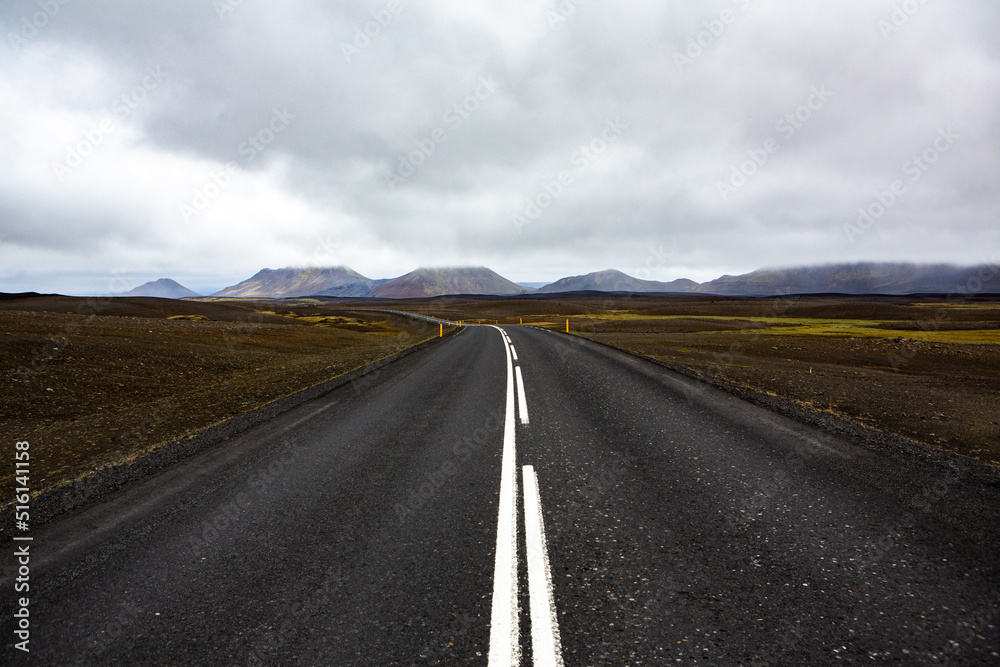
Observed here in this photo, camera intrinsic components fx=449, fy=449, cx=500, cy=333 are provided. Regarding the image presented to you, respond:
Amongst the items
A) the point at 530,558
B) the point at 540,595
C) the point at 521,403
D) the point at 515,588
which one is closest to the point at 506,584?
the point at 515,588

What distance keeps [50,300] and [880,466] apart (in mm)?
94476

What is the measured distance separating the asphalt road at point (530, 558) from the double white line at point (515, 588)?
2cm

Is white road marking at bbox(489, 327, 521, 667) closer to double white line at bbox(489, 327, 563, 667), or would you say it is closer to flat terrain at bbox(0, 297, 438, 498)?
double white line at bbox(489, 327, 563, 667)

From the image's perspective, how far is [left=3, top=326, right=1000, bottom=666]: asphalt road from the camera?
2.63 m

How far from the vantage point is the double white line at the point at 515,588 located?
8.31 ft

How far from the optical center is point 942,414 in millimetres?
8617

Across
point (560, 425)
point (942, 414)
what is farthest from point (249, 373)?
point (942, 414)

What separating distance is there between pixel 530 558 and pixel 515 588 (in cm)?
42

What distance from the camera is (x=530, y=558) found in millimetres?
3508

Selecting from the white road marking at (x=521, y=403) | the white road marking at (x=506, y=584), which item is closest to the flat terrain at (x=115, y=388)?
the white road marking at (x=506, y=584)

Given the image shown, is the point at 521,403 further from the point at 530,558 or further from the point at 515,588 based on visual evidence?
the point at 515,588

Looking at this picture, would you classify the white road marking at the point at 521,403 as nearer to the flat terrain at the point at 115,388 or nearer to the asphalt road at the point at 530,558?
the asphalt road at the point at 530,558

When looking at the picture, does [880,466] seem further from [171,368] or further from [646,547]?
[171,368]

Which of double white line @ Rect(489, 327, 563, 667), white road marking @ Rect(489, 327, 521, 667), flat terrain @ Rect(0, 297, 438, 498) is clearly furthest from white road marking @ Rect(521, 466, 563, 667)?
flat terrain @ Rect(0, 297, 438, 498)
